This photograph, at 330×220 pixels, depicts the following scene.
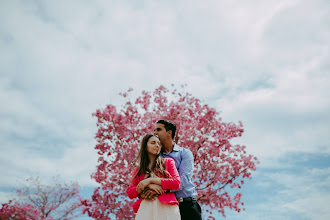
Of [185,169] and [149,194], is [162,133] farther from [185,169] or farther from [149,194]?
[149,194]

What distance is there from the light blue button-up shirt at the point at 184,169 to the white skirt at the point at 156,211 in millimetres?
326

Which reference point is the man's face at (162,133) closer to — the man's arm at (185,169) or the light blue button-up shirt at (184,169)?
the light blue button-up shirt at (184,169)

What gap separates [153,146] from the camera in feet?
11.5

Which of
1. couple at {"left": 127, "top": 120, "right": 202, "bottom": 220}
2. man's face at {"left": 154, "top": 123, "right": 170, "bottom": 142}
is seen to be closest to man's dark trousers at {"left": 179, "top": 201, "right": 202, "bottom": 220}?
couple at {"left": 127, "top": 120, "right": 202, "bottom": 220}

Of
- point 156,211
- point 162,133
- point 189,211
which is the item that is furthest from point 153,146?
point 189,211

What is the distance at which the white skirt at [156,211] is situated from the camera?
3168mm

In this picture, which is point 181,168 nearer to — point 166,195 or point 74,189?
point 166,195

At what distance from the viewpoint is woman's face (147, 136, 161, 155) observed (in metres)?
3.49

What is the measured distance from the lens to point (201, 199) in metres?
10.5

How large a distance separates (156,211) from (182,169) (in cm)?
67

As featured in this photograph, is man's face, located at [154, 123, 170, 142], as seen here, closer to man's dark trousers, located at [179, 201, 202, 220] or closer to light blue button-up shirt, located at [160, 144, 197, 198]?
light blue button-up shirt, located at [160, 144, 197, 198]

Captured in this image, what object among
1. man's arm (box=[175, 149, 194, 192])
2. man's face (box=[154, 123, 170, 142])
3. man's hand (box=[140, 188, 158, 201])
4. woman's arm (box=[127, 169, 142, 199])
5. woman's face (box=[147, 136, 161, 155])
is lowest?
man's hand (box=[140, 188, 158, 201])

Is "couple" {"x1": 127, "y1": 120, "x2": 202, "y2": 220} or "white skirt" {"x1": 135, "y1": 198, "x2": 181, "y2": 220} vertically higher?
"couple" {"x1": 127, "y1": 120, "x2": 202, "y2": 220}

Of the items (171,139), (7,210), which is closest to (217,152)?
(171,139)
